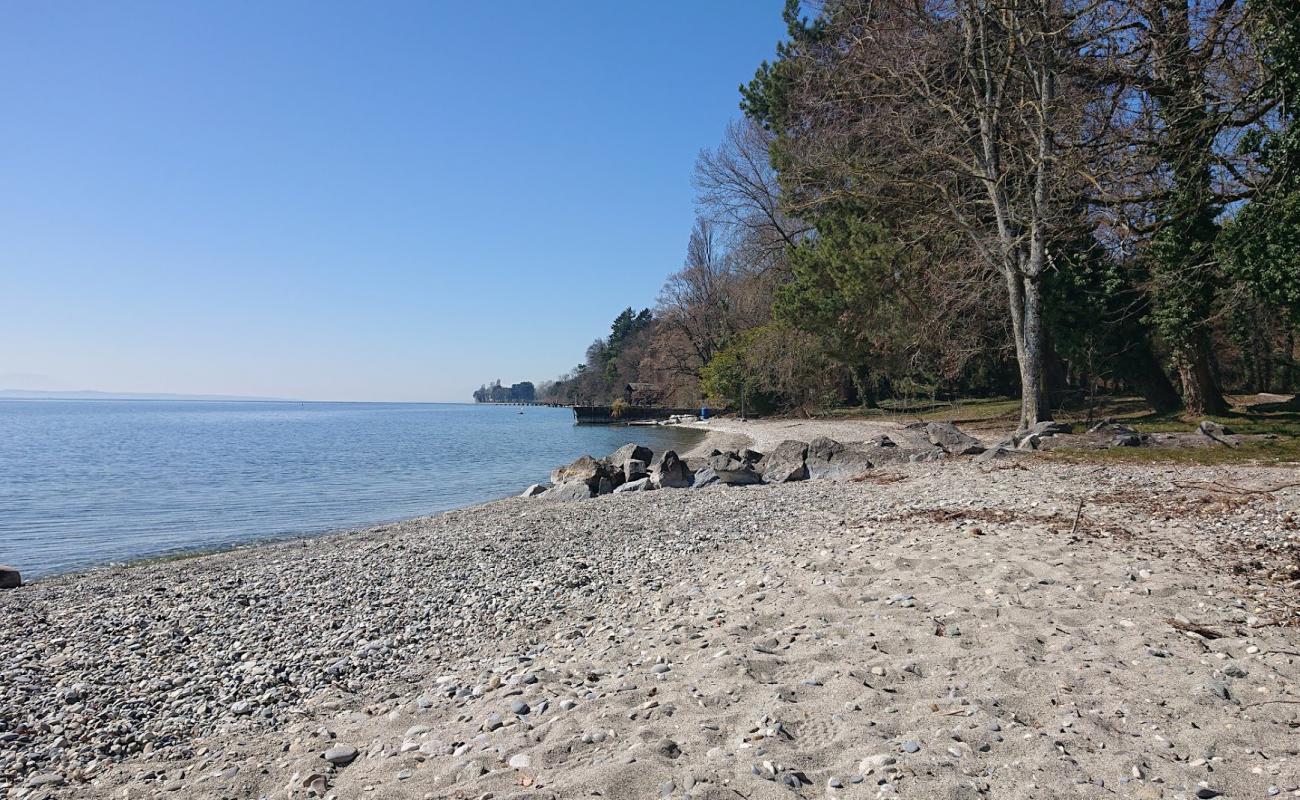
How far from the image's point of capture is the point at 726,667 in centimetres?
460

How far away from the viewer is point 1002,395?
39125 mm

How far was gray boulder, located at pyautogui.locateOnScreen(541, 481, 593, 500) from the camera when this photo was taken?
17.2 meters

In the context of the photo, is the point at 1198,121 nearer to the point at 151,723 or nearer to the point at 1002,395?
the point at 151,723

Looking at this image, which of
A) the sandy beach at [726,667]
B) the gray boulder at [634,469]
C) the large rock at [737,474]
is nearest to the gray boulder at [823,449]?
the large rock at [737,474]

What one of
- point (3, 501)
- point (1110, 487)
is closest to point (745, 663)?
point (1110, 487)

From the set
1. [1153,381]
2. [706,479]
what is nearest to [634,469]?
[706,479]

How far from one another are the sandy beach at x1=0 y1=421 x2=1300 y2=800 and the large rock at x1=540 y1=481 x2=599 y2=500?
24.9ft

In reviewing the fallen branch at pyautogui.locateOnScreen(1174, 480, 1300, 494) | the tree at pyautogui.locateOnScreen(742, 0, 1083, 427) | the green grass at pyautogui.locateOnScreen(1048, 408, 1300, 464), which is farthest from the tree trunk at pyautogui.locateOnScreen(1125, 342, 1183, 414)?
the fallen branch at pyautogui.locateOnScreen(1174, 480, 1300, 494)

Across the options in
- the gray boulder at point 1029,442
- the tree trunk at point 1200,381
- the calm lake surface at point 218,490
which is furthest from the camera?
the tree trunk at point 1200,381

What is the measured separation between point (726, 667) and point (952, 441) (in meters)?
14.9

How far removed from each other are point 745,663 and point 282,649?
416 centimetres

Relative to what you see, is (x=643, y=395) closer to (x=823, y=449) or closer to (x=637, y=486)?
(x=637, y=486)

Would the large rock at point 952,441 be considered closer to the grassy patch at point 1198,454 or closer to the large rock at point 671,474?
the grassy patch at point 1198,454

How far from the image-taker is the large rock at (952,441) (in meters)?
16.6
